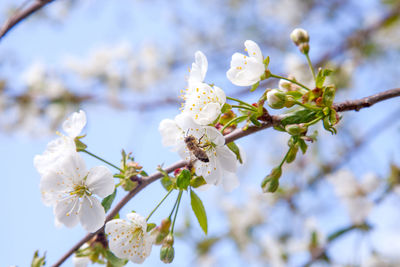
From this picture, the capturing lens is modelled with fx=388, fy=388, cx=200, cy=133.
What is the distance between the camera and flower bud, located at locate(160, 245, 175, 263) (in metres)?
1.05

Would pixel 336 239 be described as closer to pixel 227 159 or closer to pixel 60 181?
pixel 227 159

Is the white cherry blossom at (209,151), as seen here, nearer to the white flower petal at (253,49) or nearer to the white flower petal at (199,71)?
the white flower petal at (199,71)

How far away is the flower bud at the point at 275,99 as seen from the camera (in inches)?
39.0

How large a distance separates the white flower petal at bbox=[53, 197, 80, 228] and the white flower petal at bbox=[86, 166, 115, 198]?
8 centimetres

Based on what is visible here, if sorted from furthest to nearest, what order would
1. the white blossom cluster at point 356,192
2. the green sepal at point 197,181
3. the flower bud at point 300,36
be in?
1. the white blossom cluster at point 356,192
2. the flower bud at point 300,36
3. the green sepal at point 197,181

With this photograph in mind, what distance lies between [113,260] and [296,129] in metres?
0.65

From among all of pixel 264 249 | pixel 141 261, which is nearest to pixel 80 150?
pixel 141 261

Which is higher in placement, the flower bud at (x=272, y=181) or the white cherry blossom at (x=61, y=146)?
the white cherry blossom at (x=61, y=146)

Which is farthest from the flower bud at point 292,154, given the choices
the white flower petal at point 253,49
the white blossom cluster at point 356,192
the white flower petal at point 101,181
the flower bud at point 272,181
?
the white blossom cluster at point 356,192

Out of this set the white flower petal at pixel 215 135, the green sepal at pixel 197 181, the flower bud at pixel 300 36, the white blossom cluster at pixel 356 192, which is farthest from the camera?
the white blossom cluster at pixel 356 192

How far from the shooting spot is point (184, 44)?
582 centimetres

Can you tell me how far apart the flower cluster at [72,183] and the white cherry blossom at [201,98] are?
0.27 meters

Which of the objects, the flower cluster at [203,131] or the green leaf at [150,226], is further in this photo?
the green leaf at [150,226]

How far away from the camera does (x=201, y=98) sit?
1044 millimetres
